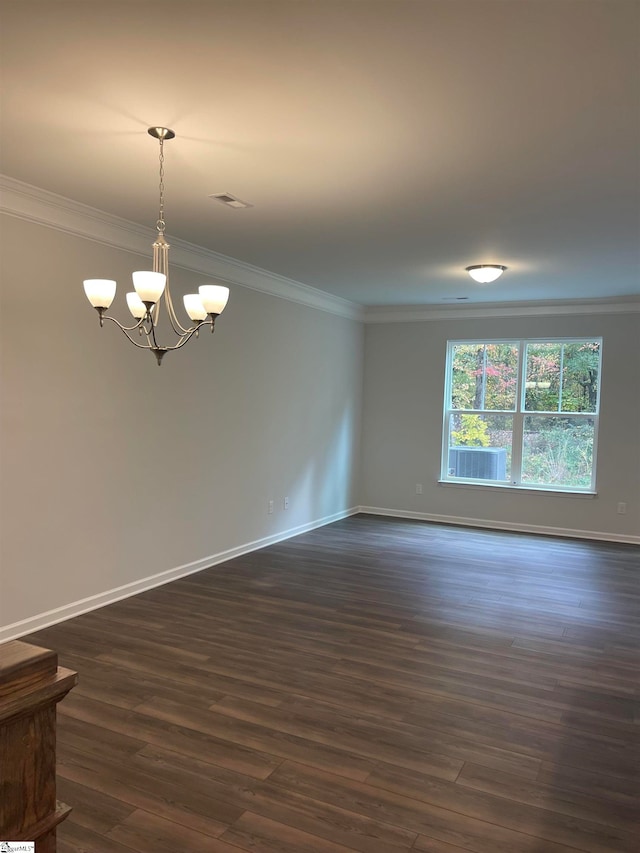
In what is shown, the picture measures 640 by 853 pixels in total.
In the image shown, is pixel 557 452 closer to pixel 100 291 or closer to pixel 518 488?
pixel 518 488

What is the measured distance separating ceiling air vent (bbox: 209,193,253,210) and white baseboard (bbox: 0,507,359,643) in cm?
266

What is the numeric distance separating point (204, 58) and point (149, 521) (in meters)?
3.24

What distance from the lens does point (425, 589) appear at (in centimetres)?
462

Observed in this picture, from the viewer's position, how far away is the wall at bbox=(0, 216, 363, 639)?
3559 mm

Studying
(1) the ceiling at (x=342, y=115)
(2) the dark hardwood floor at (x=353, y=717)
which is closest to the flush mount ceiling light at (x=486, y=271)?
(1) the ceiling at (x=342, y=115)

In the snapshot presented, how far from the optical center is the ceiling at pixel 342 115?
184cm

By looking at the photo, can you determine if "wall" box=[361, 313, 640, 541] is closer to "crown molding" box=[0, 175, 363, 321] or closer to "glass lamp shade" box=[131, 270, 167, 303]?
"crown molding" box=[0, 175, 363, 321]

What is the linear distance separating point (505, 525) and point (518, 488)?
0.45m

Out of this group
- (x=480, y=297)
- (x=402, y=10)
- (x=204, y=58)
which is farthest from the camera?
(x=480, y=297)

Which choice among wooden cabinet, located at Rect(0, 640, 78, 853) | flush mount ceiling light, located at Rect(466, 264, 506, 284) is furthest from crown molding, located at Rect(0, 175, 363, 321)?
wooden cabinet, located at Rect(0, 640, 78, 853)

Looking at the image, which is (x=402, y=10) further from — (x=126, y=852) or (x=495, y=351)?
(x=495, y=351)

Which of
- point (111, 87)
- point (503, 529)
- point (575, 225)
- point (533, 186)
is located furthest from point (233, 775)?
point (503, 529)

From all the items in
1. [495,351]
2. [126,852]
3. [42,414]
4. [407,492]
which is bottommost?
[126,852]

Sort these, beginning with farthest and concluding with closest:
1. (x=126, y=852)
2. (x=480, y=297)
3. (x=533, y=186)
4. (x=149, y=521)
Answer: (x=480, y=297) < (x=149, y=521) < (x=533, y=186) < (x=126, y=852)
